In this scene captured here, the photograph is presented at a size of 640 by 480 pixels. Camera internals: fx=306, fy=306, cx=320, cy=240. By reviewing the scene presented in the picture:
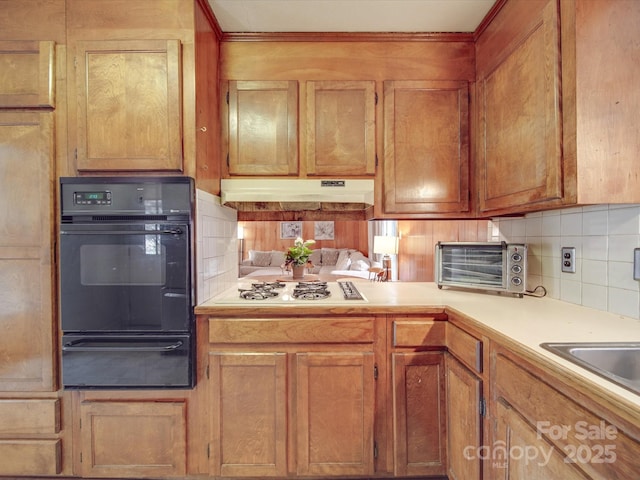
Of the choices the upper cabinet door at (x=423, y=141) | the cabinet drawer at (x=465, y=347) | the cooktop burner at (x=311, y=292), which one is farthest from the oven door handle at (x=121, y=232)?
the cabinet drawer at (x=465, y=347)

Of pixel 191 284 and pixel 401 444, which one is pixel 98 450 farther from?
pixel 401 444

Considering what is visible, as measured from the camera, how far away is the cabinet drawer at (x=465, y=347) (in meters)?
1.18

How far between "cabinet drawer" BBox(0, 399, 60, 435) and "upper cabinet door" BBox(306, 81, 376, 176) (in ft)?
5.59

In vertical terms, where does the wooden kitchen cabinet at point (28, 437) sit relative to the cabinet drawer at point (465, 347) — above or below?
below

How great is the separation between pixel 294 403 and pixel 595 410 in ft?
3.73

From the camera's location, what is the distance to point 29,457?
4.65ft

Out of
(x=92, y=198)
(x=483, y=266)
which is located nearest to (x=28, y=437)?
(x=92, y=198)

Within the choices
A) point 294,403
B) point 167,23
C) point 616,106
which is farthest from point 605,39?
point 294,403

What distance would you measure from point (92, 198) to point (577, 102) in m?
1.99

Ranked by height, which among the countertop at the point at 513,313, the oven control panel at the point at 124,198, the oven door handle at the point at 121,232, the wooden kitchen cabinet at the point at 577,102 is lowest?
the countertop at the point at 513,313

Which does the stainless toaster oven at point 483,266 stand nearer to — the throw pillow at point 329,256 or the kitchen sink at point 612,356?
the kitchen sink at point 612,356

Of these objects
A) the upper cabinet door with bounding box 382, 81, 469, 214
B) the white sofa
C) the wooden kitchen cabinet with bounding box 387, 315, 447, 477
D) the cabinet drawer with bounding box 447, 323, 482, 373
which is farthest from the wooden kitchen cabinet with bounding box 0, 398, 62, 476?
the white sofa

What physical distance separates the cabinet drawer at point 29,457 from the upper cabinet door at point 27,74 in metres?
1.56

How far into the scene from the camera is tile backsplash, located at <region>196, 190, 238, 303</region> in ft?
4.92
